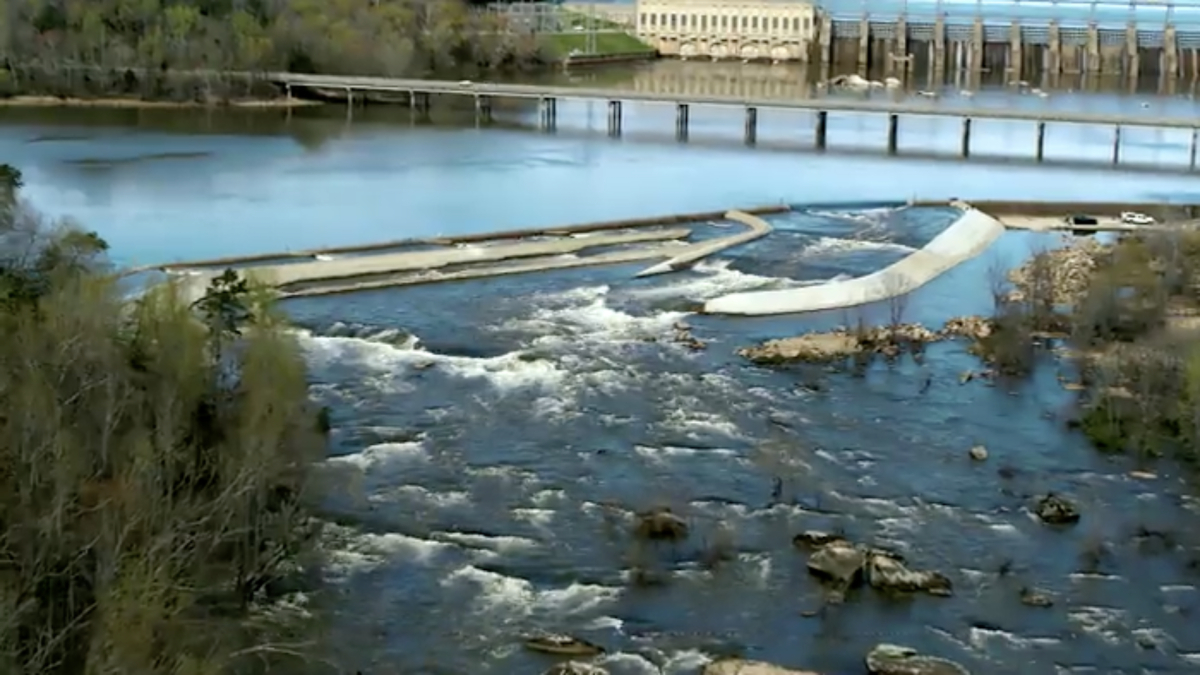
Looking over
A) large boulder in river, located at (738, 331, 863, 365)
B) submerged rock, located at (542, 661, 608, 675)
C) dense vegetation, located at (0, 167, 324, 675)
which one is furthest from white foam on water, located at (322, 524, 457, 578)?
large boulder in river, located at (738, 331, 863, 365)

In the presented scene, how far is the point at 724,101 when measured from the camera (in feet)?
147

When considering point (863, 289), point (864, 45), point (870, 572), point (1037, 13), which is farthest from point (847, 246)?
point (1037, 13)

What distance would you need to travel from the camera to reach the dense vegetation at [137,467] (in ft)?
28.9

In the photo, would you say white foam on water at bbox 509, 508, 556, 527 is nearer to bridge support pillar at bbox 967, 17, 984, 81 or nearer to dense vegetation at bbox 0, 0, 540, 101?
dense vegetation at bbox 0, 0, 540, 101

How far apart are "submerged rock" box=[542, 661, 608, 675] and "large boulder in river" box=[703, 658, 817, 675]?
31.2 inches

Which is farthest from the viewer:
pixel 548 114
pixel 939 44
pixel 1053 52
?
pixel 939 44

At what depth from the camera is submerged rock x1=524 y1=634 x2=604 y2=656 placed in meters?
11.4

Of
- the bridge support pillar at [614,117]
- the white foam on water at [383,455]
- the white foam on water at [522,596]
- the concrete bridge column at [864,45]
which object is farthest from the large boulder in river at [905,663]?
the concrete bridge column at [864,45]

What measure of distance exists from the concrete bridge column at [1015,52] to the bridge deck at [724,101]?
26.8m

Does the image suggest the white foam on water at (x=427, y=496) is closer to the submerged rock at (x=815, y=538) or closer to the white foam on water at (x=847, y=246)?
the submerged rock at (x=815, y=538)

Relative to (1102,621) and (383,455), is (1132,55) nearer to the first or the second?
(383,455)

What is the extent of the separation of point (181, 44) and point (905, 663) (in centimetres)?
4246

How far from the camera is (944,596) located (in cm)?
1251

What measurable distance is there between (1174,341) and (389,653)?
437 inches
